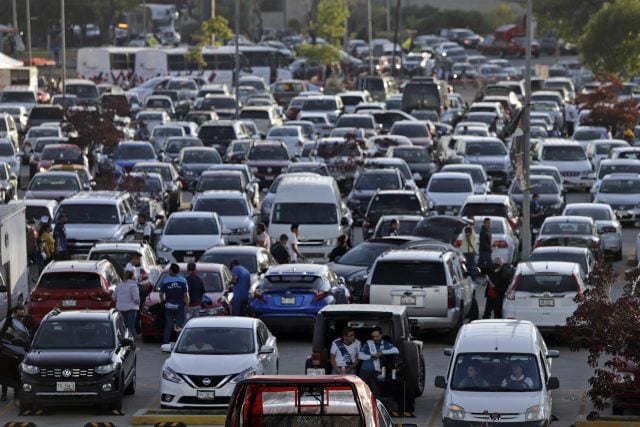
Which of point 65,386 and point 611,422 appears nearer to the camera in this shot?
point 611,422

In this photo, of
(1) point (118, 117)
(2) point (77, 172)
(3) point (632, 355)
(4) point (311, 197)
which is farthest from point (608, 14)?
(3) point (632, 355)

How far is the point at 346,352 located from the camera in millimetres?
23891

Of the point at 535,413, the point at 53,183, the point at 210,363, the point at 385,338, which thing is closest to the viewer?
the point at 535,413

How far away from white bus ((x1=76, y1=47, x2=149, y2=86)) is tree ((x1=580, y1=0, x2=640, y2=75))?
32.5 metres

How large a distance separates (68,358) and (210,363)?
1.87 m

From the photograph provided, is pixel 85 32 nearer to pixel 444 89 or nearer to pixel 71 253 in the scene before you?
pixel 444 89

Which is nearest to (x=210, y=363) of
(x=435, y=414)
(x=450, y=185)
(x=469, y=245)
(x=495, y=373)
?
(x=435, y=414)

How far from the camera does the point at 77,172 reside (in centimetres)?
4991

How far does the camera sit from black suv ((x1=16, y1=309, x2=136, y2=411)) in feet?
81.0

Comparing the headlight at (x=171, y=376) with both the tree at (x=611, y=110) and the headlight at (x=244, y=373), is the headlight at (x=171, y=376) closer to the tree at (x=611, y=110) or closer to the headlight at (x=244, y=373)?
the headlight at (x=244, y=373)

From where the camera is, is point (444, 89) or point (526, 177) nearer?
point (526, 177)

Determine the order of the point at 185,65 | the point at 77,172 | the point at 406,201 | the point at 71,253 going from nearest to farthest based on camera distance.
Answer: the point at 71,253, the point at 406,201, the point at 77,172, the point at 185,65

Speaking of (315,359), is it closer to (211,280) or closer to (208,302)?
(208,302)

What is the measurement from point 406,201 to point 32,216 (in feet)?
28.4
